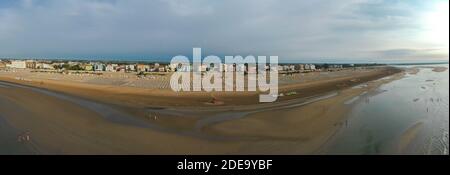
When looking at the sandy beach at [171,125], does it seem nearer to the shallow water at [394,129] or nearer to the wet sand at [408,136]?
the shallow water at [394,129]

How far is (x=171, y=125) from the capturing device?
571 inches

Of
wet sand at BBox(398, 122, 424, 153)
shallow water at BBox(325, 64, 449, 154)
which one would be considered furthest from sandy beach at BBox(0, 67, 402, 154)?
wet sand at BBox(398, 122, 424, 153)

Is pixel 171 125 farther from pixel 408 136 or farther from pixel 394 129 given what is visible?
pixel 408 136

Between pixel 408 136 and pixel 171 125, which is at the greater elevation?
pixel 171 125

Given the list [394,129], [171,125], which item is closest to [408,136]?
[394,129]

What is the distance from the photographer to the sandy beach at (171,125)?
36.4 feet

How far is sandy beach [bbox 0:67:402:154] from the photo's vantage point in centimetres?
1109

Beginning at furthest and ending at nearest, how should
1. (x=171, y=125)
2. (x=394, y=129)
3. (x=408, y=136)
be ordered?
(x=171, y=125)
(x=394, y=129)
(x=408, y=136)

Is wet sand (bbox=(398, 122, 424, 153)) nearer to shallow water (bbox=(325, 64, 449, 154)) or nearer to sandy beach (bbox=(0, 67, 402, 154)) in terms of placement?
shallow water (bbox=(325, 64, 449, 154))

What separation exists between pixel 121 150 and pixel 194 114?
6673mm

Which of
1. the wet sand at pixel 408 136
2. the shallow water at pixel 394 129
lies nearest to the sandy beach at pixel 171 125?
the shallow water at pixel 394 129
